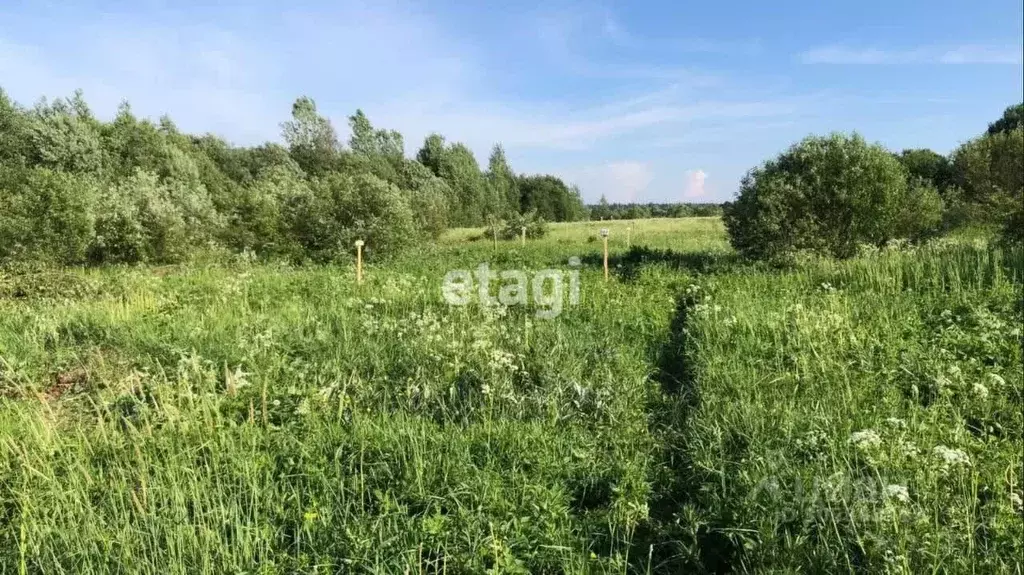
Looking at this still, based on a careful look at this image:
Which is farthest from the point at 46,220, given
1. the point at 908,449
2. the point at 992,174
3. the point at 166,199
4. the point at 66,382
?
the point at 992,174

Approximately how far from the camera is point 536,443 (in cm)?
369

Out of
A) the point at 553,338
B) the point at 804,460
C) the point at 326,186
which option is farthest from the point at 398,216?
the point at 804,460

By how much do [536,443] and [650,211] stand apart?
76756 mm

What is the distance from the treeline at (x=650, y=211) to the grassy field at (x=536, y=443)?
171 ft

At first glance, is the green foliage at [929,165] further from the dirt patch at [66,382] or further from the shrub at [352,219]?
the dirt patch at [66,382]

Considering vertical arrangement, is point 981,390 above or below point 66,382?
above

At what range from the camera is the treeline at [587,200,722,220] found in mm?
62000

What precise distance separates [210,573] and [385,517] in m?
0.81

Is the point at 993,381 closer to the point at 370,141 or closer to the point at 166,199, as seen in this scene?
the point at 166,199

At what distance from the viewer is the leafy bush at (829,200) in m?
11.4

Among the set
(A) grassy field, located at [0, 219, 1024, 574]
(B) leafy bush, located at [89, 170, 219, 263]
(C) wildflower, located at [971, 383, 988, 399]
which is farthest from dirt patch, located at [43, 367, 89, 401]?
(B) leafy bush, located at [89, 170, 219, 263]

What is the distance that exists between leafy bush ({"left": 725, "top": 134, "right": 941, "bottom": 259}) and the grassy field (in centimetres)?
427

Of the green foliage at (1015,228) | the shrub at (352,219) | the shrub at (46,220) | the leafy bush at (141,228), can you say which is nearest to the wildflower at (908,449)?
the green foliage at (1015,228)

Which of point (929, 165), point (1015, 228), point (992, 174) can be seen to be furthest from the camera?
point (929, 165)
